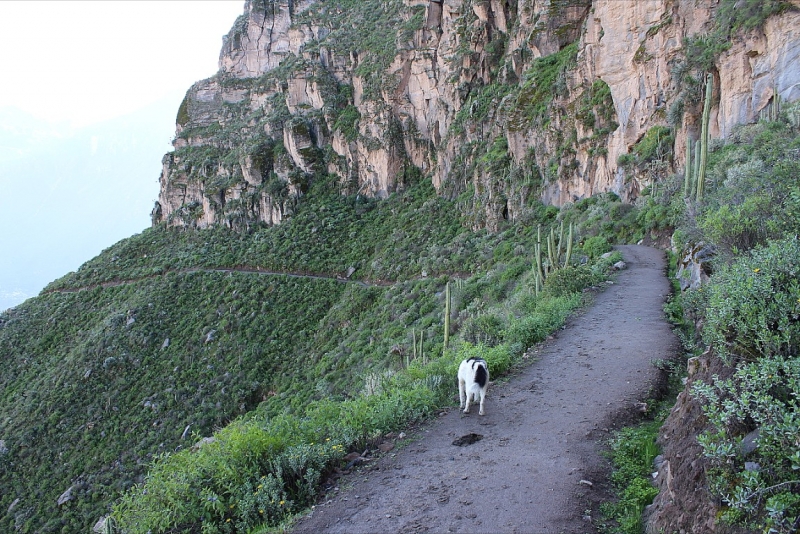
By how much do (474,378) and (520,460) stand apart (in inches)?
54.2

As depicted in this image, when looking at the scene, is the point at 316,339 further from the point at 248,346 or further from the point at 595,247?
the point at 595,247

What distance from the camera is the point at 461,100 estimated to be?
40.8 metres

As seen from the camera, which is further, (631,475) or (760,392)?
(631,475)

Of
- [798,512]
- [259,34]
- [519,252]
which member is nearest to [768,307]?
[798,512]

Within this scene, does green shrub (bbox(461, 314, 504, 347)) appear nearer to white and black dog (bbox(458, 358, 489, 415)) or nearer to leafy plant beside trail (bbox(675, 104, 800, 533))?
white and black dog (bbox(458, 358, 489, 415))

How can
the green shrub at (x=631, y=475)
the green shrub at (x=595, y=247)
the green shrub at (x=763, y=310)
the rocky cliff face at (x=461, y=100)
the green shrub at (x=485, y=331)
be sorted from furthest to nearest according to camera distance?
the rocky cliff face at (x=461, y=100), the green shrub at (x=595, y=247), the green shrub at (x=485, y=331), the green shrub at (x=631, y=475), the green shrub at (x=763, y=310)

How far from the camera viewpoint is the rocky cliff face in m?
19.7

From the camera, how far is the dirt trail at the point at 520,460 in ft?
13.3

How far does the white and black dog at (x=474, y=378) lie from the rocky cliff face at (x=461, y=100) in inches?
593

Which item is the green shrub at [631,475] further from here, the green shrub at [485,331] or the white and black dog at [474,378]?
the green shrub at [485,331]

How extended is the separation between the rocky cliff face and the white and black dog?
15.1 metres

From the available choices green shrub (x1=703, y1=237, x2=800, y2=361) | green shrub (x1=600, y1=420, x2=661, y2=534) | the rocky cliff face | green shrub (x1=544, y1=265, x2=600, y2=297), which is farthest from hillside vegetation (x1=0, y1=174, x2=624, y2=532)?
green shrub (x1=703, y1=237, x2=800, y2=361)

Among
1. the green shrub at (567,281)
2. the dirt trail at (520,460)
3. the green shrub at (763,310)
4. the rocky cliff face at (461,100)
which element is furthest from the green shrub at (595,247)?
the green shrub at (763,310)

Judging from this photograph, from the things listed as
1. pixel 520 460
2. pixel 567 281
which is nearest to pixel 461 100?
pixel 567 281
